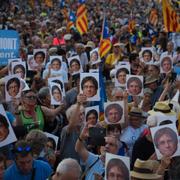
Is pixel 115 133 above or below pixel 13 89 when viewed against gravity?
below

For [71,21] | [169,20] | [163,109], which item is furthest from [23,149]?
[71,21]

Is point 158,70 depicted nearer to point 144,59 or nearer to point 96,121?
point 144,59

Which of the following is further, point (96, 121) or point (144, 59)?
point (144, 59)

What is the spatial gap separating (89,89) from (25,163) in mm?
2874

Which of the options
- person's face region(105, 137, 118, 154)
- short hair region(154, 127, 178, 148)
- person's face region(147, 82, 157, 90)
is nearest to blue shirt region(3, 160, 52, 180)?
person's face region(105, 137, 118, 154)

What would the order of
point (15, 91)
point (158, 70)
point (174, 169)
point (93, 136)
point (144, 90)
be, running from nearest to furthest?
point (174, 169), point (93, 136), point (15, 91), point (144, 90), point (158, 70)

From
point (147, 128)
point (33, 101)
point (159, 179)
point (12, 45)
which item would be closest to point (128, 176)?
point (159, 179)

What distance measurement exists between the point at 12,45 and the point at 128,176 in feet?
16.6

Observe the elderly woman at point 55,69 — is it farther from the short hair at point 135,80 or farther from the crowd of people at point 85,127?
the short hair at point 135,80

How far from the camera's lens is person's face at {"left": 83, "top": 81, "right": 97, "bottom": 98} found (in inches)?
313

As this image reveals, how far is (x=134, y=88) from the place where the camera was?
854 cm

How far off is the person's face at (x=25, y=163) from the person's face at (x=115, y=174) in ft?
2.38

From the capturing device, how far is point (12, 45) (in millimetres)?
9562

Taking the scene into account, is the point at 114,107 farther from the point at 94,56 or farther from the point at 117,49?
the point at 117,49
